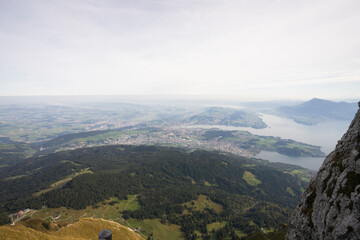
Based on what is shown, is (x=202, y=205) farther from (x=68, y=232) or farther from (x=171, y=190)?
(x=68, y=232)

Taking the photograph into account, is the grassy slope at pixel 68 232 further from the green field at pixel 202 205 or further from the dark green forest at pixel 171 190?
the green field at pixel 202 205

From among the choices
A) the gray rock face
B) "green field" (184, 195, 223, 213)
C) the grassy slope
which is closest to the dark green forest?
"green field" (184, 195, 223, 213)

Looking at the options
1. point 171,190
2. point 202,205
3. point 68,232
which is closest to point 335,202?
point 68,232

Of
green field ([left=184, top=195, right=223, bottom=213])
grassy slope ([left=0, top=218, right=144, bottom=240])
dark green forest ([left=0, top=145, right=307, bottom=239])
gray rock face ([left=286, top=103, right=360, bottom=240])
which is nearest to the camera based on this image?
gray rock face ([left=286, top=103, right=360, bottom=240])

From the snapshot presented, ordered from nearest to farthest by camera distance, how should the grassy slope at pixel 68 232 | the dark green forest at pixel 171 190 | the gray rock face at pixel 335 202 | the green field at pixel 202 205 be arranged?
the gray rock face at pixel 335 202
the grassy slope at pixel 68 232
the dark green forest at pixel 171 190
the green field at pixel 202 205

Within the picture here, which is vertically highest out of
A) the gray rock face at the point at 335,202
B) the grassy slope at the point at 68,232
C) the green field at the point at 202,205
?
the gray rock face at the point at 335,202

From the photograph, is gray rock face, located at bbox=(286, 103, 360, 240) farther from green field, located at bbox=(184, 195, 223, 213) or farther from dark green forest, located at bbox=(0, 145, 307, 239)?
green field, located at bbox=(184, 195, 223, 213)

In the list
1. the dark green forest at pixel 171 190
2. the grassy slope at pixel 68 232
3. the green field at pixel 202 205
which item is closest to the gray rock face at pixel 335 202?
the grassy slope at pixel 68 232

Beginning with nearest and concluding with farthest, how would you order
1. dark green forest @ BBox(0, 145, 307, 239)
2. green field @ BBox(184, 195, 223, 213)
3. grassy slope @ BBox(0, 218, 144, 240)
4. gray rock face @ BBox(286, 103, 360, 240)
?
1. gray rock face @ BBox(286, 103, 360, 240)
2. grassy slope @ BBox(0, 218, 144, 240)
3. dark green forest @ BBox(0, 145, 307, 239)
4. green field @ BBox(184, 195, 223, 213)

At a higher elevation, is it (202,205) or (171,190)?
(171,190)

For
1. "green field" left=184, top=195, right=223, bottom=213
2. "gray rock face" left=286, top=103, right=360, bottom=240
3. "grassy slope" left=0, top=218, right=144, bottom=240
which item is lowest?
"green field" left=184, top=195, right=223, bottom=213
